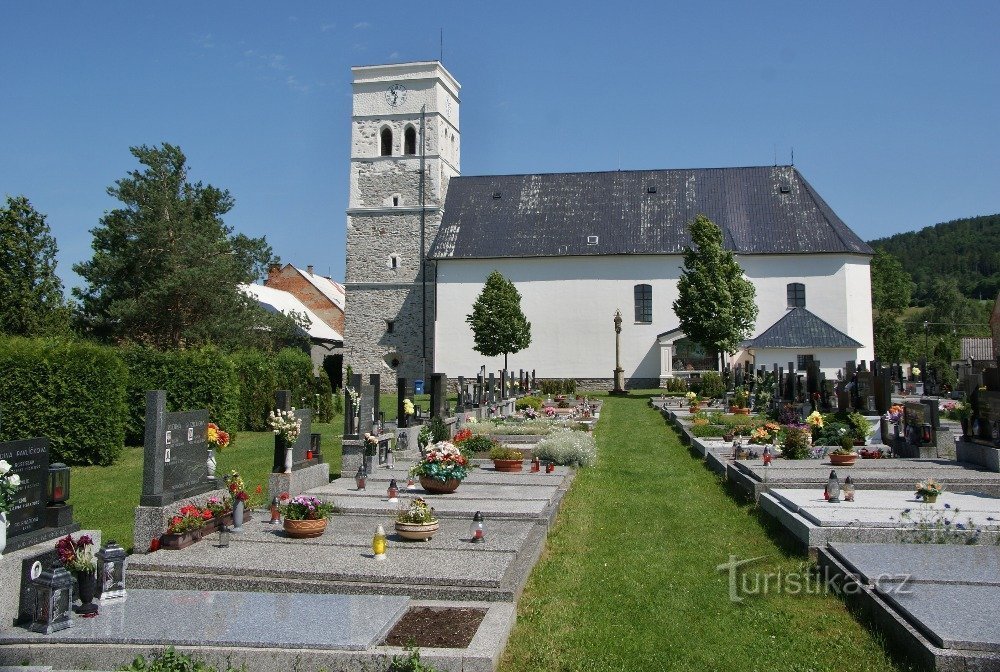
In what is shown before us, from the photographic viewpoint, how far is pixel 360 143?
4866 cm

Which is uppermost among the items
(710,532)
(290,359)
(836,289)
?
(836,289)

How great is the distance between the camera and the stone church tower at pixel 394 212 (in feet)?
153

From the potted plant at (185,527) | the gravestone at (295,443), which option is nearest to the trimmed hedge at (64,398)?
the gravestone at (295,443)

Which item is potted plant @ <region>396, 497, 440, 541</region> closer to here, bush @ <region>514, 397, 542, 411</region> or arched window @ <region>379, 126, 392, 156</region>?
bush @ <region>514, 397, 542, 411</region>

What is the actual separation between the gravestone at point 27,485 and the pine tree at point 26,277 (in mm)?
17038

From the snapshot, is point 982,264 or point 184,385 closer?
point 184,385

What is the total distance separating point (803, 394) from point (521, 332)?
61.4ft

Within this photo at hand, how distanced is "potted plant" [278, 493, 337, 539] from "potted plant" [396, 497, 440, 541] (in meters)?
0.90

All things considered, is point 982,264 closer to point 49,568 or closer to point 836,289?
point 836,289

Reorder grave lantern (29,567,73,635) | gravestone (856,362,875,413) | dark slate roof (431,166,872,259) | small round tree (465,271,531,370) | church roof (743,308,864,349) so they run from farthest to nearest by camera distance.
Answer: dark slate roof (431,166,872,259) < small round tree (465,271,531,370) < church roof (743,308,864,349) < gravestone (856,362,875,413) < grave lantern (29,567,73,635)

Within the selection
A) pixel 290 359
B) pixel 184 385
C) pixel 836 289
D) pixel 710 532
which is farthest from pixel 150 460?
pixel 836 289

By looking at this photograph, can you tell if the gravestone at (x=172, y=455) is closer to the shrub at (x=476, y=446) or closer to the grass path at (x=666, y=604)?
the grass path at (x=666, y=604)

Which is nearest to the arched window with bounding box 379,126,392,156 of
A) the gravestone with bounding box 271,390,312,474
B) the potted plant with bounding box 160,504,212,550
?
the gravestone with bounding box 271,390,312,474

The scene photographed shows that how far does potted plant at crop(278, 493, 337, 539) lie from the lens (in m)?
8.93
